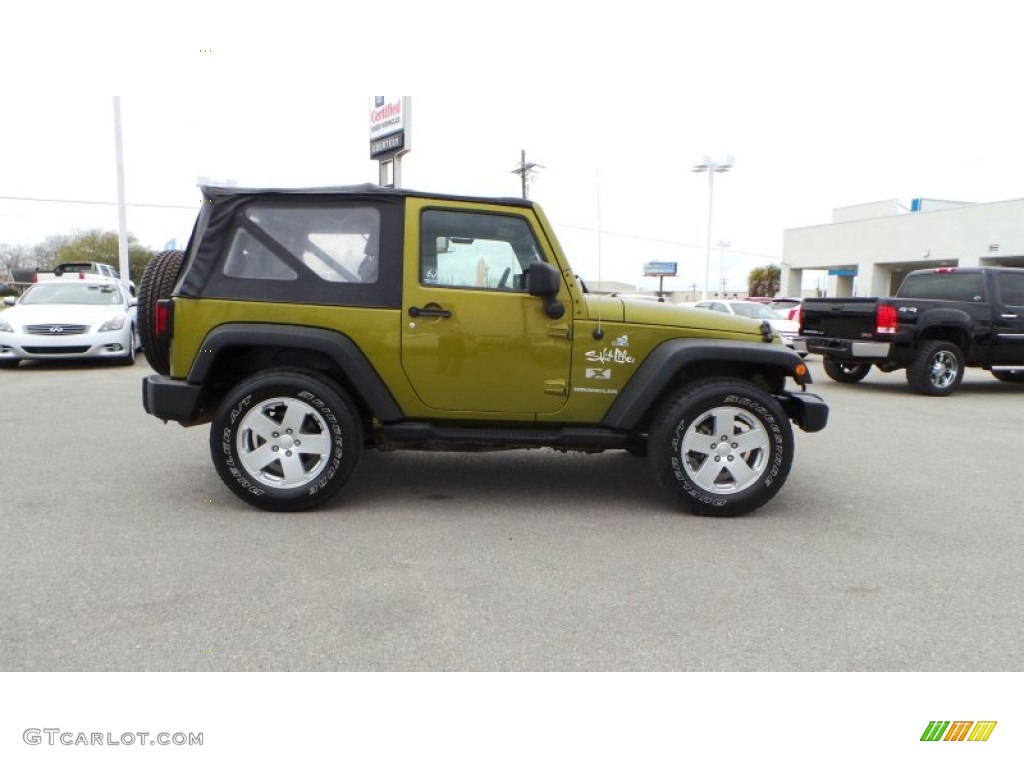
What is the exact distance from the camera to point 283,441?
4379mm

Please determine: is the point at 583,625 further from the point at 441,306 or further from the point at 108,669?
the point at 441,306

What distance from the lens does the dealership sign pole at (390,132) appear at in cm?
1792

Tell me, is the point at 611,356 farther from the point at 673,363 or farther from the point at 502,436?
the point at 502,436

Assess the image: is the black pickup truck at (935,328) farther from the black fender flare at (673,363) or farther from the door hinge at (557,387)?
the door hinge at (557,387)

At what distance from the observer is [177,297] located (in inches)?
172

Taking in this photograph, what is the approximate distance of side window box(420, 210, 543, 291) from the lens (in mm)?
4445

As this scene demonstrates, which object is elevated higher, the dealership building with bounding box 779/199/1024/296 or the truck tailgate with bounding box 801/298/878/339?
the dealership building with bounding box 779/199/1024/296

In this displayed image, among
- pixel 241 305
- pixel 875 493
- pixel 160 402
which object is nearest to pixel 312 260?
pixel 241 305

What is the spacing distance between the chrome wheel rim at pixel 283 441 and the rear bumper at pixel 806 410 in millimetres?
2895

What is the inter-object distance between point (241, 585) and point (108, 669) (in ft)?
2.53

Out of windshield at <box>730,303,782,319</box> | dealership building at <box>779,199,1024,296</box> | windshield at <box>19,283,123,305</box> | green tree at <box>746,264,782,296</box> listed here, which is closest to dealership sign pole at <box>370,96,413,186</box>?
windshield at <box>19,283,123,305</box>

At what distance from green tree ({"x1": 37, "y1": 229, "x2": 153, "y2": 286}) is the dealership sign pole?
44771 millimetres

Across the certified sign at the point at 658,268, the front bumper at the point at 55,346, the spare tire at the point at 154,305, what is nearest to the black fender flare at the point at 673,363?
the spare tire at the point at 154,305

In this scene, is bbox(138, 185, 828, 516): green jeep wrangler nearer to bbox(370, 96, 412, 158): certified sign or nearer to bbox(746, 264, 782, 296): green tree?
bbox(370, 96, 412, 158): certified sign
